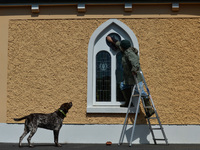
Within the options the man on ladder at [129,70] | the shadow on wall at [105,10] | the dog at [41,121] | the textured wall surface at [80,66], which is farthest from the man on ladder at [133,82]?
the dog at [41,121]

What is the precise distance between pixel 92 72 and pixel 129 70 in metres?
1.03

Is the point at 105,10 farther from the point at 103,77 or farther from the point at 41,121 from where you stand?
the point at 41,121

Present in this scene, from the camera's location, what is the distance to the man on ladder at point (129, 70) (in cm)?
832

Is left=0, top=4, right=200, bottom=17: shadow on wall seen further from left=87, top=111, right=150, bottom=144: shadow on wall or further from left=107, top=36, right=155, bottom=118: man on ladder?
left=87, top=111, right=150, bottom=144: shadow on wall

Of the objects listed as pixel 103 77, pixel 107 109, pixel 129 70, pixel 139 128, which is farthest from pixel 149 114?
pixel 103 77

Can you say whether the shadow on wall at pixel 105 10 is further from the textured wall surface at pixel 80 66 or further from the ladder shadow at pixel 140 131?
the ladder shadow at pixel 140 131

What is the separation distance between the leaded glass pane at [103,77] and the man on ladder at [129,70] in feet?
1.47

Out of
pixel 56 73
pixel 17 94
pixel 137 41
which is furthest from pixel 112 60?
pixel 17 94

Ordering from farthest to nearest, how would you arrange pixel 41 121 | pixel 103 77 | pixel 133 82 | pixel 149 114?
pixel 103 77, pixel 133 82, pixel 149 114, pixel 41 121

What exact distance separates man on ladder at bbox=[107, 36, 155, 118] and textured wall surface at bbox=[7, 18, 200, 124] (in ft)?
1.35

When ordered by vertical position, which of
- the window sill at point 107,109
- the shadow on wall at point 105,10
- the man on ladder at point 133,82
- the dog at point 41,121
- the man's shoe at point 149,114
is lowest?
the dog at point 41,121

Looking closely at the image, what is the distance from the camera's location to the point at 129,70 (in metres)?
8.62

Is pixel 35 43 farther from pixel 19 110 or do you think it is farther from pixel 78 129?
pixel 78 129

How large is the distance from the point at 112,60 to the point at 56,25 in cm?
178
